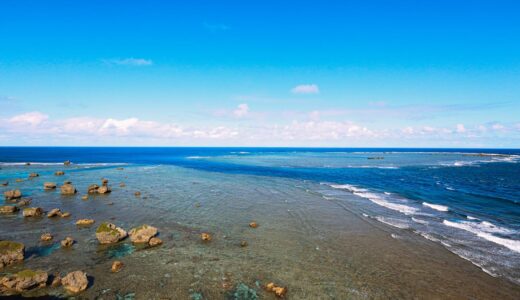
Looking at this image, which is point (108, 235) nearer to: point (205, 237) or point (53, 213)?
point (205, 237)

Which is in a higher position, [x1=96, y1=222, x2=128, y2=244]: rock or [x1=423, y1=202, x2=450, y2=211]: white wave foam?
[x1=96, y1=222, x2=128, y2=244]: rock

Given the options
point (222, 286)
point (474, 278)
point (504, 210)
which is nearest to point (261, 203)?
point (222, 286)

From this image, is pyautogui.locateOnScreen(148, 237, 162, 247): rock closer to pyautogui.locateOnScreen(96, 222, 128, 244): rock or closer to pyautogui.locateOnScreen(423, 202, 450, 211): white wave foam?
pyautogui.locateOnScreen(96, 222, 128, 244): rock

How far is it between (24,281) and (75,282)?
8.45ft

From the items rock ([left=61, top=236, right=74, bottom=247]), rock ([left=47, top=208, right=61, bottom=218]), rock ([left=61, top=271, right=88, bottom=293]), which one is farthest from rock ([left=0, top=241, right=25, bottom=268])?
rock ([left=47, top=208, right=61, bottom=218])

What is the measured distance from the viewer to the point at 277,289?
598 inches

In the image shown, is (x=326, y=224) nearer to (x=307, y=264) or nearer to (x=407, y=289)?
(x=307, y=264)

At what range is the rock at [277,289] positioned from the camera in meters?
15.0

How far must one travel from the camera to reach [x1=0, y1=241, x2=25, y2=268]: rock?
57.0ft

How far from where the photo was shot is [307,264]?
18828mm

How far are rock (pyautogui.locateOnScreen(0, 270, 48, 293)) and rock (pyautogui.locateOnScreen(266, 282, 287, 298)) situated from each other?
Result: 12.9 metres

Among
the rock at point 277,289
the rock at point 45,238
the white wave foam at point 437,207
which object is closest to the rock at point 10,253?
the rock at point 45,238

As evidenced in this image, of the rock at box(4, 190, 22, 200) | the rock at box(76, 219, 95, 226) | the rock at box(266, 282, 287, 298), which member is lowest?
the rock at box(266, 282, 287, 298)

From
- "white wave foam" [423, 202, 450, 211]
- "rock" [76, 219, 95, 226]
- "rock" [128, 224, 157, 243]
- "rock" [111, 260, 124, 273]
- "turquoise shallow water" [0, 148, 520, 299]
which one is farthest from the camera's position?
"white wave foam" [423, 202, 450, 211]
